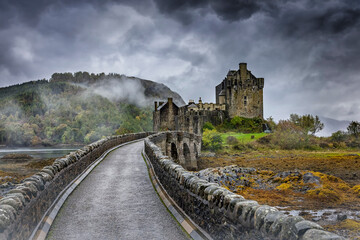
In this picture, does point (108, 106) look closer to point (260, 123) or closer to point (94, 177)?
point (260, 123)

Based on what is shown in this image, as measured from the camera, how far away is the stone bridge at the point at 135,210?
445 centimetres

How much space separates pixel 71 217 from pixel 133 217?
5.12 ft

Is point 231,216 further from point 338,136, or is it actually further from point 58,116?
point 58,116

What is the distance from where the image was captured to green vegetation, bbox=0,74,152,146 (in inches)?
3939

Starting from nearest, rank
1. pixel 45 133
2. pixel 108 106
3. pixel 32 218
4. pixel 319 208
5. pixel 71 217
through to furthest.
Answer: pixel 32 218 → pixel 71 217 → pixel 319 208 → pixel 45 133 → pixel 108 106

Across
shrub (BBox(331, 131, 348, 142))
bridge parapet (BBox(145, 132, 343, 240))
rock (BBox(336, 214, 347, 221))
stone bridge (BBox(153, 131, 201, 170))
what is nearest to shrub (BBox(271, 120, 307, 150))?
shrub (BBox(331, 131, 348, 142))

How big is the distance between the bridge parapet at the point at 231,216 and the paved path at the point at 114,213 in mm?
693

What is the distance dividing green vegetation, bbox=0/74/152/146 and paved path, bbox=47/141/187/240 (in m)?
86.1

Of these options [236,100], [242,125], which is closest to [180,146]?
[242,125]

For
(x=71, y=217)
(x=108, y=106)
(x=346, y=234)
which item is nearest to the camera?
(x=71, y=217)

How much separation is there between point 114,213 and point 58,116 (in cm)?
13082

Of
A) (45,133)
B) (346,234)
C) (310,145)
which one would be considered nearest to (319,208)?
(346,234)

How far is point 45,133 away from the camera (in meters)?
108

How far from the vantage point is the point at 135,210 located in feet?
27.1
